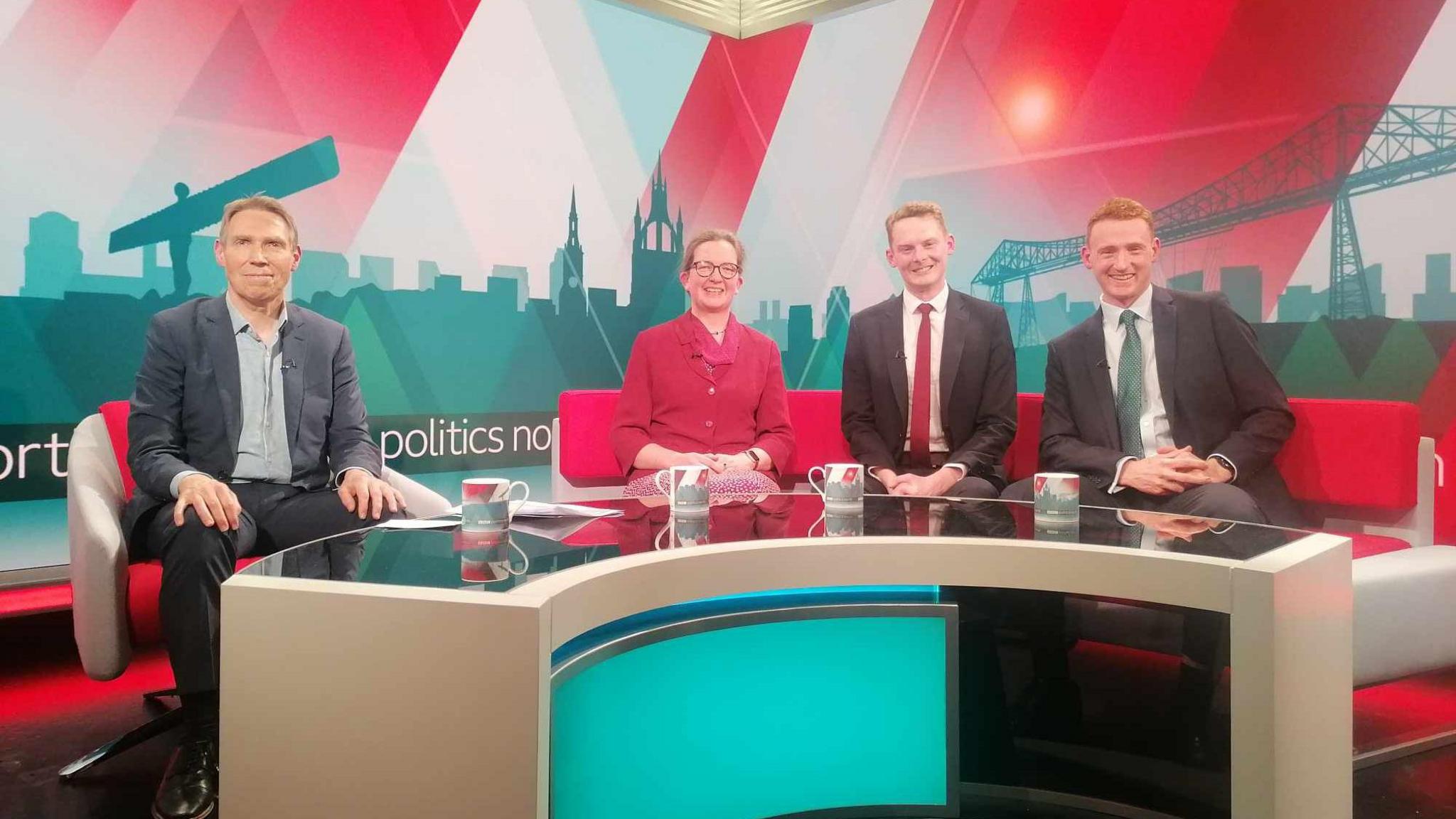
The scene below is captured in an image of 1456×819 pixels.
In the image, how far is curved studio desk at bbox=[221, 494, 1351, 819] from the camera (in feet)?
4.15

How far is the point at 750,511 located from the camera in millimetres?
2166

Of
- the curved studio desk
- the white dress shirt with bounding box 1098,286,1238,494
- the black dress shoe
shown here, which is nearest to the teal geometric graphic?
the white dress shirt with bounding box 1098,286,1238,494

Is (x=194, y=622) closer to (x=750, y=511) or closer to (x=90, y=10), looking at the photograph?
(x=750, y=511)

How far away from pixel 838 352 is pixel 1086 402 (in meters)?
2.23

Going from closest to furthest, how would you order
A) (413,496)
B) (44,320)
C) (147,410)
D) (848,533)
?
(848,533) < (147,410) < (413,496) < (44,320)

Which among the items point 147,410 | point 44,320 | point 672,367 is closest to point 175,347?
point 147,410

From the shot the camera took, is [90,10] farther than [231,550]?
Yes

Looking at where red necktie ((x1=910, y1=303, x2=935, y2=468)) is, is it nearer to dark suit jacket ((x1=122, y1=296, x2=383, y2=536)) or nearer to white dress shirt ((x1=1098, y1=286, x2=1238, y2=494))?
white dress shirt ((x1=1098, y1=286, x2=1238, y2=494))

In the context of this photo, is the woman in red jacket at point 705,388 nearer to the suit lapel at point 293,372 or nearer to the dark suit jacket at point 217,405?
the dark suit jacket at point 217,405

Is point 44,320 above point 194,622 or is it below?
above

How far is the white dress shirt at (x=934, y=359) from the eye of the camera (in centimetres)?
330

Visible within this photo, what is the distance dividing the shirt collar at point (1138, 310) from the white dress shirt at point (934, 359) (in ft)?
1.75

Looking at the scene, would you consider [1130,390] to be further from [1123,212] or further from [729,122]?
[729,122]

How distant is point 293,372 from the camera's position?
2637mm
